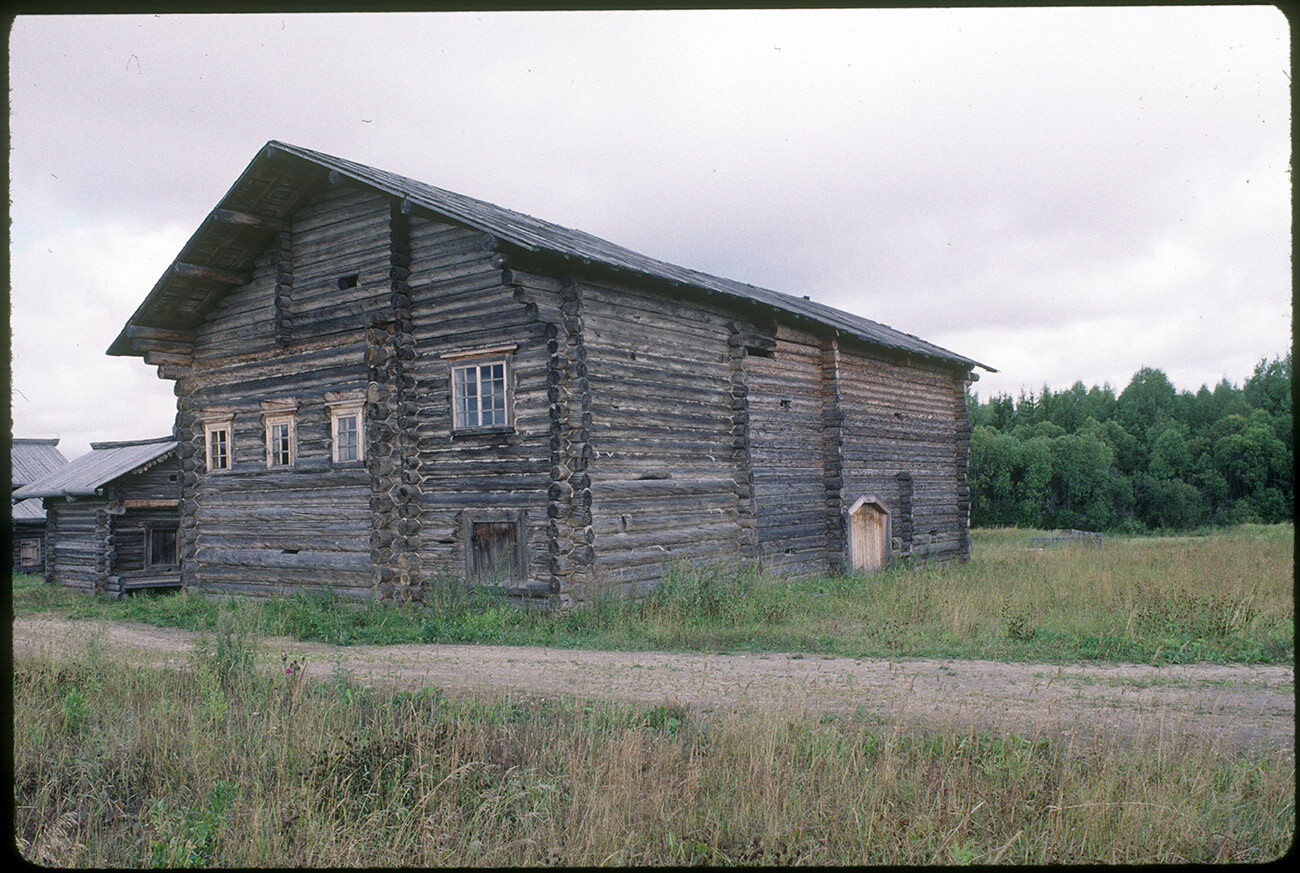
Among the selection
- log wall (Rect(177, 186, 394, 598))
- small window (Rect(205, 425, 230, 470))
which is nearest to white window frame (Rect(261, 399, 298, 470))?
log wall (Rect(177, 186, 394, 598))

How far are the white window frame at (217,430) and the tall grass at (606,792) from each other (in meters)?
11.2

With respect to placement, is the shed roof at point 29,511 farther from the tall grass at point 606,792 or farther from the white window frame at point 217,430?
the tall grass at point 606,792

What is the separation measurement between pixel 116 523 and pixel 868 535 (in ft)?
66.3

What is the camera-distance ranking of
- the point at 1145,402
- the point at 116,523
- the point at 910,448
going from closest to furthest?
the point at 910,448, the point at 116,523, the point at 1145,402

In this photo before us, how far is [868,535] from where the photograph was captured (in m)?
19.5

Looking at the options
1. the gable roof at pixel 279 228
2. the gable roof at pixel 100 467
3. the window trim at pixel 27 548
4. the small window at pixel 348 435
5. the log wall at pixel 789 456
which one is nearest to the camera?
the gable roof at pixel 279 228

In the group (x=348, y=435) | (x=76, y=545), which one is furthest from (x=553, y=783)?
(x=76, y=545)

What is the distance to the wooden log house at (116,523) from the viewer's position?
22016mm

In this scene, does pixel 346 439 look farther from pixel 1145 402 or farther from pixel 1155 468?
pixel 1145 402

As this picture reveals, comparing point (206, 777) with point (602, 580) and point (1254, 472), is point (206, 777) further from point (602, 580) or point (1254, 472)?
point (1254, 472)

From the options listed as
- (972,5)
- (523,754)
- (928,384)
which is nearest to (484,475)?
(523,754)

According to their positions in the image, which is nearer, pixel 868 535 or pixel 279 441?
pixel 279 441

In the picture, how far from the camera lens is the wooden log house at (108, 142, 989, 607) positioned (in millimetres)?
12766

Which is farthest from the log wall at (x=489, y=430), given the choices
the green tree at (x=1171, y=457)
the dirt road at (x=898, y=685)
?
the green tree at (x=1171, y=457)
